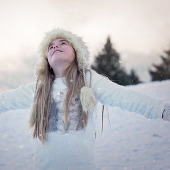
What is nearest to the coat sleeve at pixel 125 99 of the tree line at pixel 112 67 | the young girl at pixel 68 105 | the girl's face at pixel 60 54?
the young girl at pixel 68 105

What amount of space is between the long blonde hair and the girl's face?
0.26 ft

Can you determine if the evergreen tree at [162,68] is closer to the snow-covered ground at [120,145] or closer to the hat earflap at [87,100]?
the snow-covered ground at [120,145]

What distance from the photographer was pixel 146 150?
14.8ft

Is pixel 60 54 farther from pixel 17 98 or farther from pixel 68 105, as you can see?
pixel 17 98

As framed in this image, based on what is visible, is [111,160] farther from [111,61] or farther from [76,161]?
[111,61]

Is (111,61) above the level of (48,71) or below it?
above

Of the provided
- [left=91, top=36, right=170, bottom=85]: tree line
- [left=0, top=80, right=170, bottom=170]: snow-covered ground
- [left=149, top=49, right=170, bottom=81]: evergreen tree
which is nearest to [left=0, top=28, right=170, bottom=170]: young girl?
[left=0, top=80, right=170, bottom=170]: snow-covered ground

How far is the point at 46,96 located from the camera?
7.98 feet

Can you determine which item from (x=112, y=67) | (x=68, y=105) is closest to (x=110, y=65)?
(x=112, y=67)

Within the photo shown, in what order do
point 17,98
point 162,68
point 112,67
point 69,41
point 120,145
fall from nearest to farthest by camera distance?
point 17,98
point 69,41
point 120,145
point 112,67
point 162,68

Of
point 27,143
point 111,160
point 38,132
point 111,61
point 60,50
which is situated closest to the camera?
point 38,132

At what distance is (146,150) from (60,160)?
264 cm

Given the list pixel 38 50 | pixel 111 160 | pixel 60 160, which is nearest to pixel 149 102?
pixel 60 160

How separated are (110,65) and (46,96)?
40.3 ft
